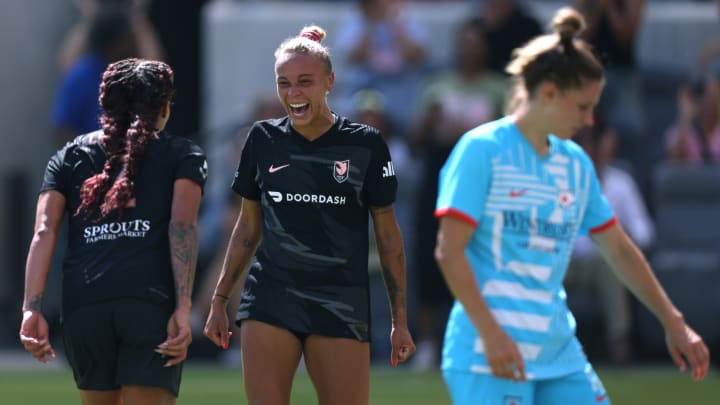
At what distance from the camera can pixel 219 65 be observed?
608 inches

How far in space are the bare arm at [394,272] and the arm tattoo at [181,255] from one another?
777mm

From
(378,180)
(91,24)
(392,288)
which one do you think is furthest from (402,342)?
(91,24)

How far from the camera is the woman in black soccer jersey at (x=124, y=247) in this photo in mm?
5789

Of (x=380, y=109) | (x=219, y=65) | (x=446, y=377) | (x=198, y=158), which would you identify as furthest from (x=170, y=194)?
(x=219, y=65)

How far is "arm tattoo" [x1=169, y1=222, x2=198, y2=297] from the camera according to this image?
5.85m

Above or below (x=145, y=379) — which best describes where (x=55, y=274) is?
below

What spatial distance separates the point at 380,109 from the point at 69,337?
8047 mm

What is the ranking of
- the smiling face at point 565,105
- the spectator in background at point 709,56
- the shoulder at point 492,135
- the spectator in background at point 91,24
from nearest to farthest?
the shoulder at point 492,135 < the smiling face at point 565,105 < the spectator in background at point 91,24 < the spectator in background at point 709,56

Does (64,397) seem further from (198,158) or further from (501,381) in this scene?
(501,381)

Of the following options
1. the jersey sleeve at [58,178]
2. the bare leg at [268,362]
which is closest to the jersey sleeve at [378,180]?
the bare leg at [268,362]

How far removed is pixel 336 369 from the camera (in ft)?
19.2

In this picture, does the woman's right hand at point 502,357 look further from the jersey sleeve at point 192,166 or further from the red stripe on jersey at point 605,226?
the jersey sleeve at point 192,166

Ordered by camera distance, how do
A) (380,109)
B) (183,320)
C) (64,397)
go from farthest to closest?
1. (380,109)
2. (64,397)
3. (183,320)

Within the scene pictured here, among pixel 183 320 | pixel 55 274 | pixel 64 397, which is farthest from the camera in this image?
pixel 55 274
